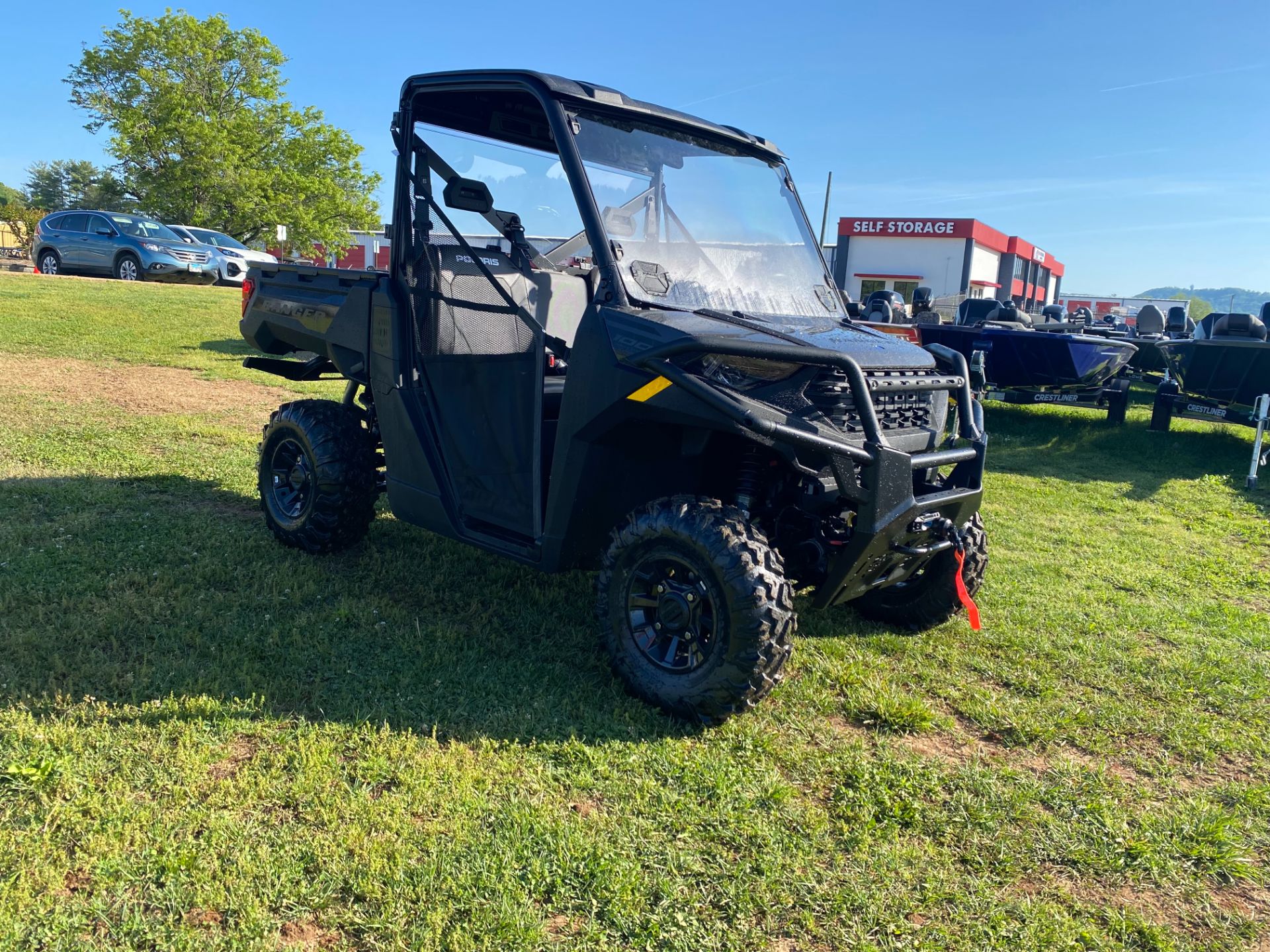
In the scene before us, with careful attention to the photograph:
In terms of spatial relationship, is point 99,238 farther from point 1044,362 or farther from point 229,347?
point 1044,362

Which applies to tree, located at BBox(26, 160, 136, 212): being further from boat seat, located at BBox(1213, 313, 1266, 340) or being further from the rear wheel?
boat seat, located at BBox(1213, 313, 1266, 340)

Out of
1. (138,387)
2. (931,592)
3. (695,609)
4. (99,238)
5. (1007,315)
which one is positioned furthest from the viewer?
(99,238)

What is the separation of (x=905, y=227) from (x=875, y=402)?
151 feet

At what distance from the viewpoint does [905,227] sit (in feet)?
151

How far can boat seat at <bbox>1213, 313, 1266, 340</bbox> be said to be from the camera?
10359 mm

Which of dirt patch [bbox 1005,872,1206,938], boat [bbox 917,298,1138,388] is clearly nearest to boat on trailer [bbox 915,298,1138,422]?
boat [bbox 917,298,1138,388]

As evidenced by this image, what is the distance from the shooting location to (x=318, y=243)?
38812 mm

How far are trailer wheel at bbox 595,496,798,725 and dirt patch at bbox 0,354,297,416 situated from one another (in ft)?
21.7

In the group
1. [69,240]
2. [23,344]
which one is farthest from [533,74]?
[69,240]

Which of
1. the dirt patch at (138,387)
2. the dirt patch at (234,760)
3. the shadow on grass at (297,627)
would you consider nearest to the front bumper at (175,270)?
the dirt patch at (138,387)

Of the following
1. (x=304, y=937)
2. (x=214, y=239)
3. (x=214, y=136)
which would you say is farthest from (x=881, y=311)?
(x=214, y=136)

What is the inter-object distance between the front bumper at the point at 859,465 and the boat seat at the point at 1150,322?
43.8 feet

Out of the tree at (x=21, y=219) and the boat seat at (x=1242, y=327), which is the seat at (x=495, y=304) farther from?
the tree at (x=21, y=219)

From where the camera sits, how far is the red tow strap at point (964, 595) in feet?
12.7
